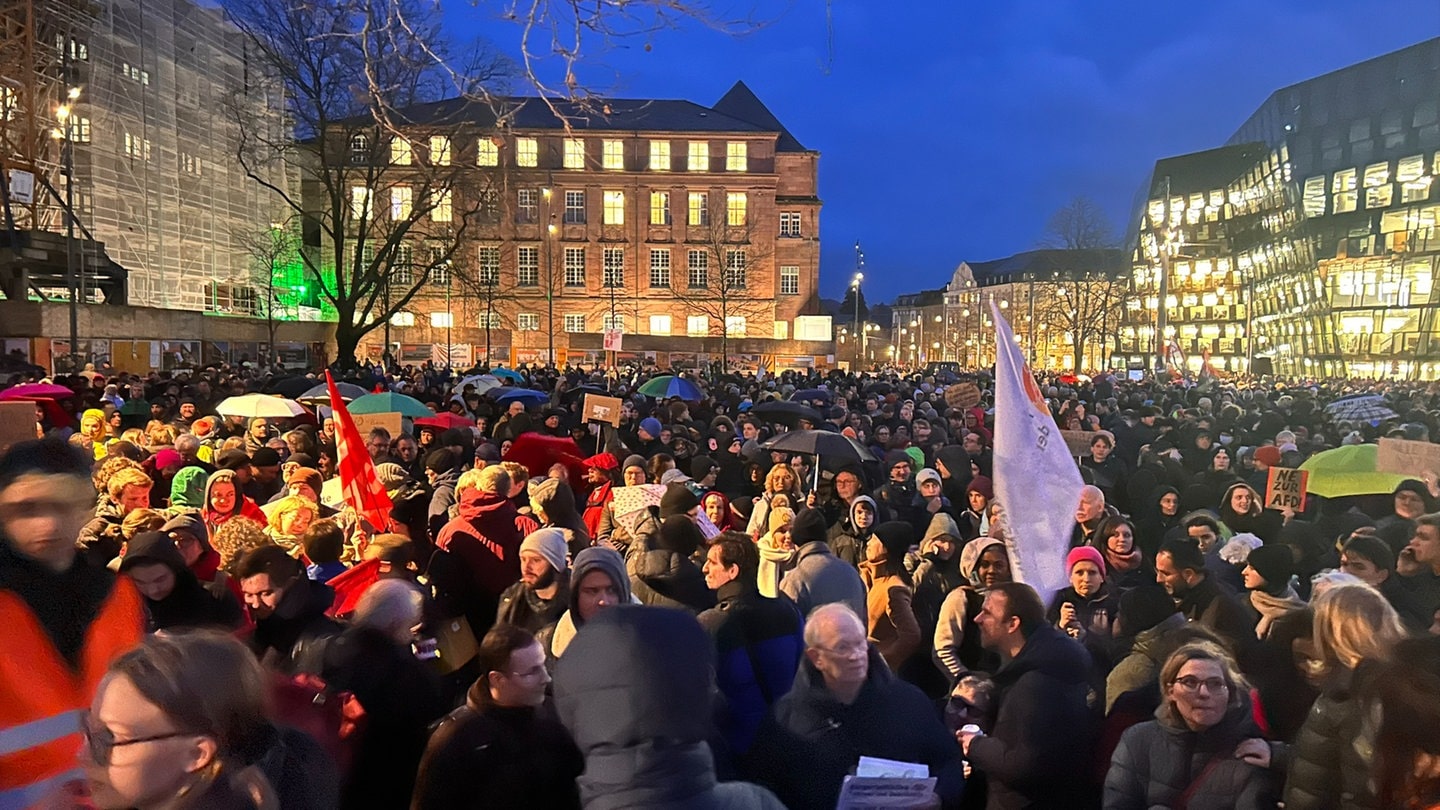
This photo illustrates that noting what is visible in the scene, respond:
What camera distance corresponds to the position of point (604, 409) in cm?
1148

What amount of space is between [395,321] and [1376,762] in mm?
63811

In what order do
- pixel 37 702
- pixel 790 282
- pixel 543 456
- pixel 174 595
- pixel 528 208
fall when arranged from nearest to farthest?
pixel 37 702 → pixel 174 595 → pixel 543 456 → pixel 528 208 → pixel 790 282

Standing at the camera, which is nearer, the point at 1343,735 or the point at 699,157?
the point at 1343,735

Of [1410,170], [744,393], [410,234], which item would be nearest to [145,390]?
[744,393]

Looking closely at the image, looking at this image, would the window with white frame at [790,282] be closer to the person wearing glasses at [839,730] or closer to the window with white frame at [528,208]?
the window with white frame at [528,208]

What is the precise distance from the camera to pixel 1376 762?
106 inches

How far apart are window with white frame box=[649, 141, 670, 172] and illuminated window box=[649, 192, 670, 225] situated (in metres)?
1.58

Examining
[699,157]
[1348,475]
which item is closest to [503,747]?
[1348,475]

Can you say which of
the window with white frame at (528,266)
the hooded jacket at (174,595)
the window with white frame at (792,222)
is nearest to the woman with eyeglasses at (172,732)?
the hooded jacket at (174,595)

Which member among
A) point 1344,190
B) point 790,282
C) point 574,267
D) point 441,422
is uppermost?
point 1344,190

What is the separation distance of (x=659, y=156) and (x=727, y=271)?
8787 mm

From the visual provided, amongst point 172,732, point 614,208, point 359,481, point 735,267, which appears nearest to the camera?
point 172,732

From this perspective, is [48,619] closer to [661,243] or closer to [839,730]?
[839,730]

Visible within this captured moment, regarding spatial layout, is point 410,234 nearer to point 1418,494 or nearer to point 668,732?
point 1418,494
